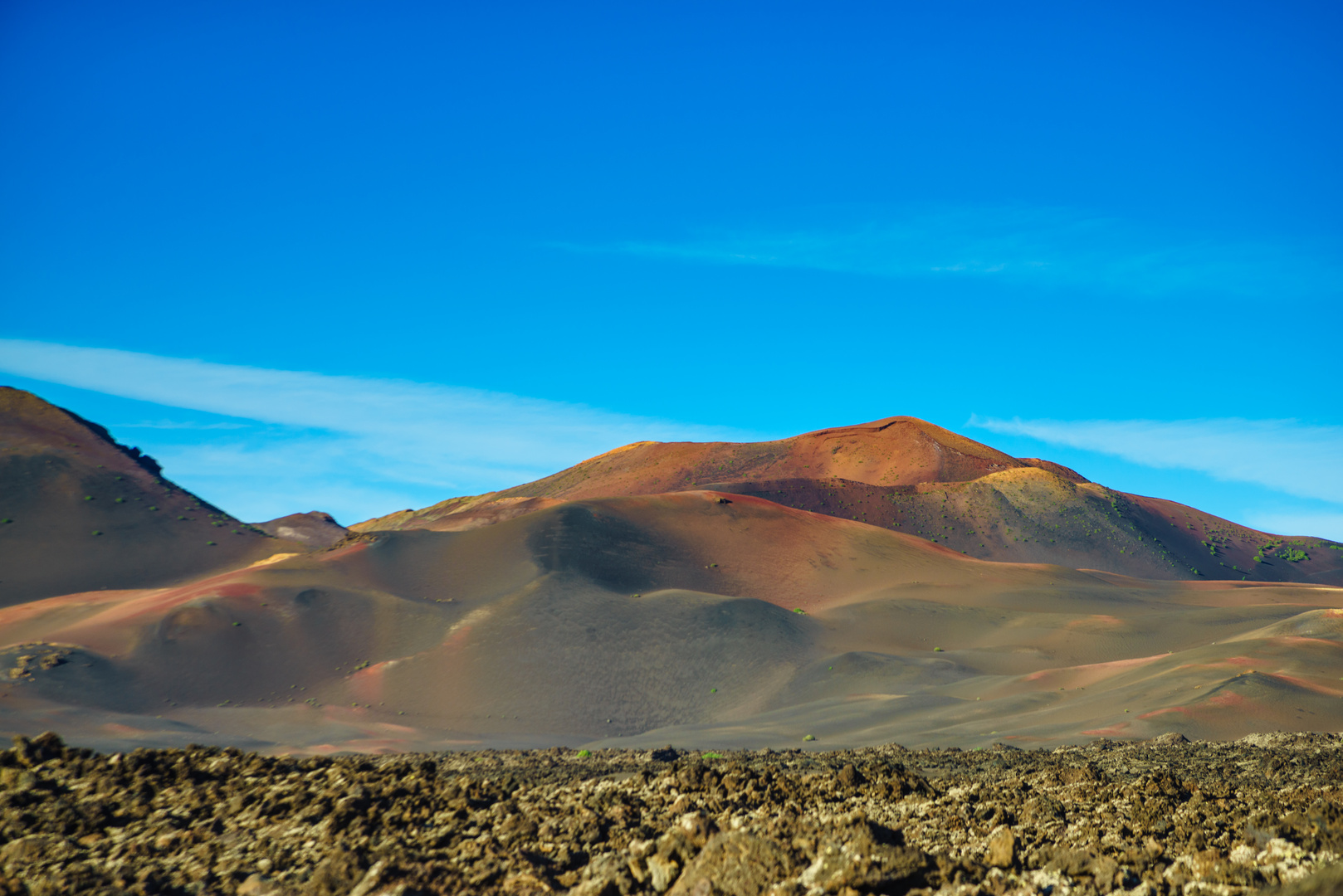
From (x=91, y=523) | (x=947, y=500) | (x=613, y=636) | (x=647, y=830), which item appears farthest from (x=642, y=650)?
(x=947, y=500)

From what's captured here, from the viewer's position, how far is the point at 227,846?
7543mm

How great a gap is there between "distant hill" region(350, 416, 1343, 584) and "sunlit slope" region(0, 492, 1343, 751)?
13.6 metres

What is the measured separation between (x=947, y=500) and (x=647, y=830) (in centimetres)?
7117

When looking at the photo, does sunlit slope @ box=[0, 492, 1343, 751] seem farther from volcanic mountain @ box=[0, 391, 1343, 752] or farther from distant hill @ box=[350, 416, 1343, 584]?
distant hill @ box=[350, 416, 1343, 584]

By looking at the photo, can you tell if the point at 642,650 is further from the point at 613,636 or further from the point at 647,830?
the point at 647,830

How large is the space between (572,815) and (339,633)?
2993cm

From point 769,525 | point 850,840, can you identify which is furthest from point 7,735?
point 769,525

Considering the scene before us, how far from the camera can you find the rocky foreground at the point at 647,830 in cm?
577

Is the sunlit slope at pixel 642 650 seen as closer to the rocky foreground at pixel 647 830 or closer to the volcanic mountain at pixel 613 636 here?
the volcanic mountain at pixel 613 636

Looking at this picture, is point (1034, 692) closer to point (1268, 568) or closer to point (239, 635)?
point (239, 635)

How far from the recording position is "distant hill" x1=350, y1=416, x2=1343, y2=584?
68.9 metres

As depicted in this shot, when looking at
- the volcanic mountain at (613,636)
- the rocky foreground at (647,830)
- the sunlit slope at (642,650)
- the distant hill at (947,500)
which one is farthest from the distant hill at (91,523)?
the rocky foreground at (647,830)

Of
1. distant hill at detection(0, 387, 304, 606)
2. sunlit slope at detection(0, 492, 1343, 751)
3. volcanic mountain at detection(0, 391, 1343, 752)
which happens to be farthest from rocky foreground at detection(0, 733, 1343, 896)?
distant hill at detection(0, 387, 304, 606)

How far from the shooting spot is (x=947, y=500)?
7488cm
